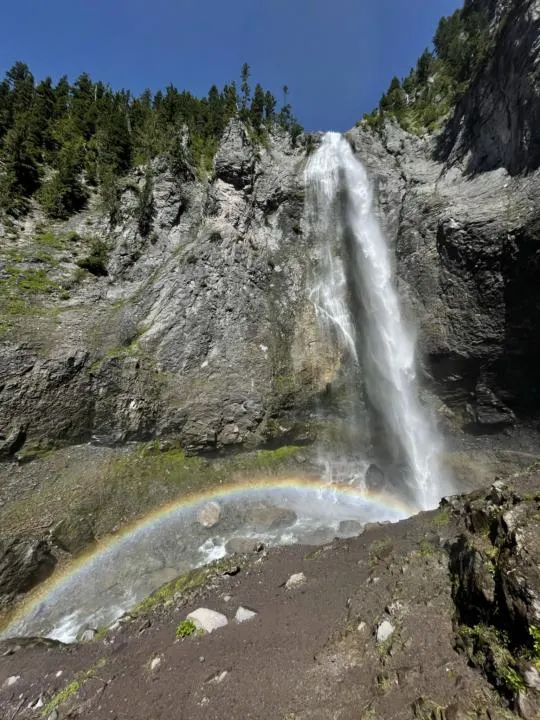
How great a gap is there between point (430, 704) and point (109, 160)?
36.0m

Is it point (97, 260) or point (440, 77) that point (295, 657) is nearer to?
point (97, 260)

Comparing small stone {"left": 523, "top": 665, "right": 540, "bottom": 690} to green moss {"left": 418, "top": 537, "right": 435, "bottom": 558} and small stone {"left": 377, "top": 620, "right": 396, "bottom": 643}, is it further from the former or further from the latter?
green moss {"left": 418, "top": 537, "right": 435, "bottom": 558}

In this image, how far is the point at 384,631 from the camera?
6160mm

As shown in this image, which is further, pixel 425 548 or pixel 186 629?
pixel 425 548

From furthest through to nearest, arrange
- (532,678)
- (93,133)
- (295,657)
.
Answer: (93,133) < (295,657) < (532,678)

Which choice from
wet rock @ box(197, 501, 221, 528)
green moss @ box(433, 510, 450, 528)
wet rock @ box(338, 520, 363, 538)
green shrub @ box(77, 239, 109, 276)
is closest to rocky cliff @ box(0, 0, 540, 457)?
green shrub @ box(77, 239, 109, 276)

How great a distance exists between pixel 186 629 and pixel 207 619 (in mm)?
547

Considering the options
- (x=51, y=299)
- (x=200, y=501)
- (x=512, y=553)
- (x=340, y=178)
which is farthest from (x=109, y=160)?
(x=512, y=553)

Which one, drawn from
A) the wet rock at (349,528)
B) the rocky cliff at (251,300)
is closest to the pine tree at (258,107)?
the rocky cliff at (251,300)

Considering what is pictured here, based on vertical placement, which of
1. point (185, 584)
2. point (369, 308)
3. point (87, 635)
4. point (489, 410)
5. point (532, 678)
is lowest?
point (87, 635)

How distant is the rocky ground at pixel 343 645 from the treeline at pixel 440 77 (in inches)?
1218

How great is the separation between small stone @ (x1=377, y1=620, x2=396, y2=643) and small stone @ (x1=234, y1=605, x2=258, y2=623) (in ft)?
11.1

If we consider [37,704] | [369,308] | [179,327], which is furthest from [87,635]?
[369,308]

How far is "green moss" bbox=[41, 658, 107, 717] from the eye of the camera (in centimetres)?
668
